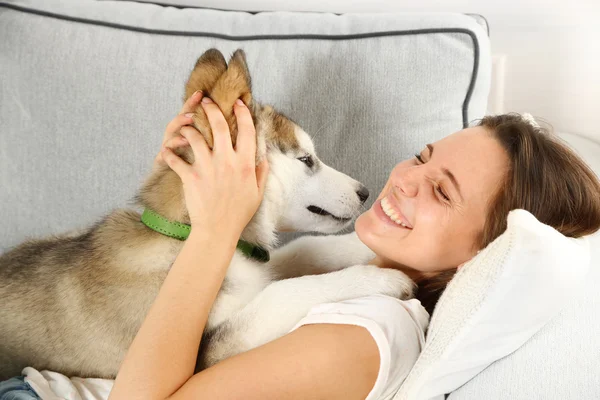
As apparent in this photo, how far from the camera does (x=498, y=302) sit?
1.06m

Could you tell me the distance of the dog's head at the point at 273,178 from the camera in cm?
142

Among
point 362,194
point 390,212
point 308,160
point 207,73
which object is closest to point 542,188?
point 390,212

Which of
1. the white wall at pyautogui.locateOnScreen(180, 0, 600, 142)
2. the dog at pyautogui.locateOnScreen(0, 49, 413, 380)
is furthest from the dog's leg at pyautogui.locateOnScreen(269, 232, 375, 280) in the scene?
the white wall at pyautogui.locateOnScreen(180, 0, 600, 142)

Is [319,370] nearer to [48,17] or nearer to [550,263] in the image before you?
[550,263]

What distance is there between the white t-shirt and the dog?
0.26 feet

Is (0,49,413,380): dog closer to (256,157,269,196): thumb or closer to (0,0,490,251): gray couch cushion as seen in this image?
(256,157,269,196): thumb

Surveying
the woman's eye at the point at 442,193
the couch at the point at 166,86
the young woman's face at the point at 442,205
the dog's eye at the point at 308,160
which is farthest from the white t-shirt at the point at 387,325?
the couch at the point at 166,86

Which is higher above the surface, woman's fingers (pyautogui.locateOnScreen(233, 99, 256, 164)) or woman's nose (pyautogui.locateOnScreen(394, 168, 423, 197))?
woman's fingers (pyautogui.locateOnScreen(233, 99, 256, 164))

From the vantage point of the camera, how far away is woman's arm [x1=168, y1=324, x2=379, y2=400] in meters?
1.11

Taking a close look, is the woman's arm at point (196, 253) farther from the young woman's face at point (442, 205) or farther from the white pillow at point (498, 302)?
the white pillow at point (498, 302)

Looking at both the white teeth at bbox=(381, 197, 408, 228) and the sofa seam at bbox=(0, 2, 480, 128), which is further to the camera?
the sofa seam at bbox=(0, 2, 480, 128)

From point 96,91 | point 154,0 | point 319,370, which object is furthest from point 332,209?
point 154,0

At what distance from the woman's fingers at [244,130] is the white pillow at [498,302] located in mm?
570

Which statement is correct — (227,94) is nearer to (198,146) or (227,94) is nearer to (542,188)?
(198,146)
